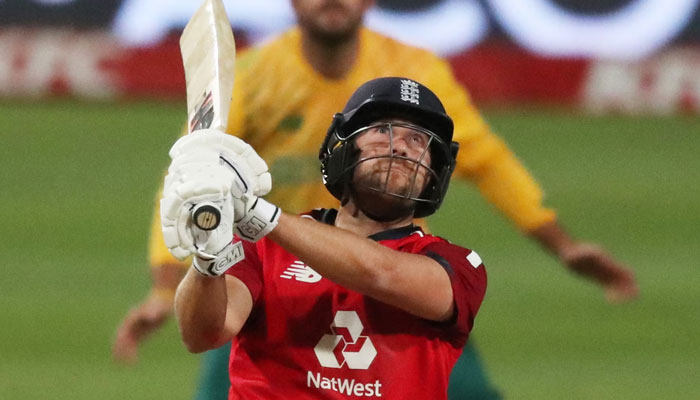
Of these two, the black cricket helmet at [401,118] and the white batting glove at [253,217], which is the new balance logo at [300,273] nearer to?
the black cricket helmet at [401,118]

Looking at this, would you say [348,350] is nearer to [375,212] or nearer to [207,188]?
[375,212]

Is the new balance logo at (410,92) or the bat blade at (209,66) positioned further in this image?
the new balance logo at (410,92)

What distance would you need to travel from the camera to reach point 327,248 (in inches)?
143

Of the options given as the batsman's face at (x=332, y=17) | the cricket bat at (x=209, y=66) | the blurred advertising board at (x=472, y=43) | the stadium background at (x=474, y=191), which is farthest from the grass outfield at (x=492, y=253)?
the cricket bat at (x=209, y=66)

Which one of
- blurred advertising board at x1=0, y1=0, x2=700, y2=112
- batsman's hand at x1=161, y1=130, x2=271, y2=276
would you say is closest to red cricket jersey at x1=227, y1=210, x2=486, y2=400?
batsman's hand at x1=161, y1=130, x2=271, y2=276

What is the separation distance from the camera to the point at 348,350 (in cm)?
404

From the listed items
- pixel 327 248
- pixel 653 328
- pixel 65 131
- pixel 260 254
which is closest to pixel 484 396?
pixel 260 254

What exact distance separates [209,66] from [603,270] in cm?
234

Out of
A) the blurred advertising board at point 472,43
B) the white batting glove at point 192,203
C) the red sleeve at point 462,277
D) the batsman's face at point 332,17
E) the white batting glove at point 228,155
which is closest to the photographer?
the white batting glove at point 192,203

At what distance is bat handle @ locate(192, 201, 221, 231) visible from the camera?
131 inches

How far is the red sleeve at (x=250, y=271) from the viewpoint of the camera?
4043 millimetres

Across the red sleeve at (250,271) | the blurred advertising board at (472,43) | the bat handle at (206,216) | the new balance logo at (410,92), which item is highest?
the blurred advertising board at (472,43)

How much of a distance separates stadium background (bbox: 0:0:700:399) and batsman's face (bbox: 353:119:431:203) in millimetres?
3777

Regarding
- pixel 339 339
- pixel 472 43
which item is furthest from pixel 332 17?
pixel 472 43
